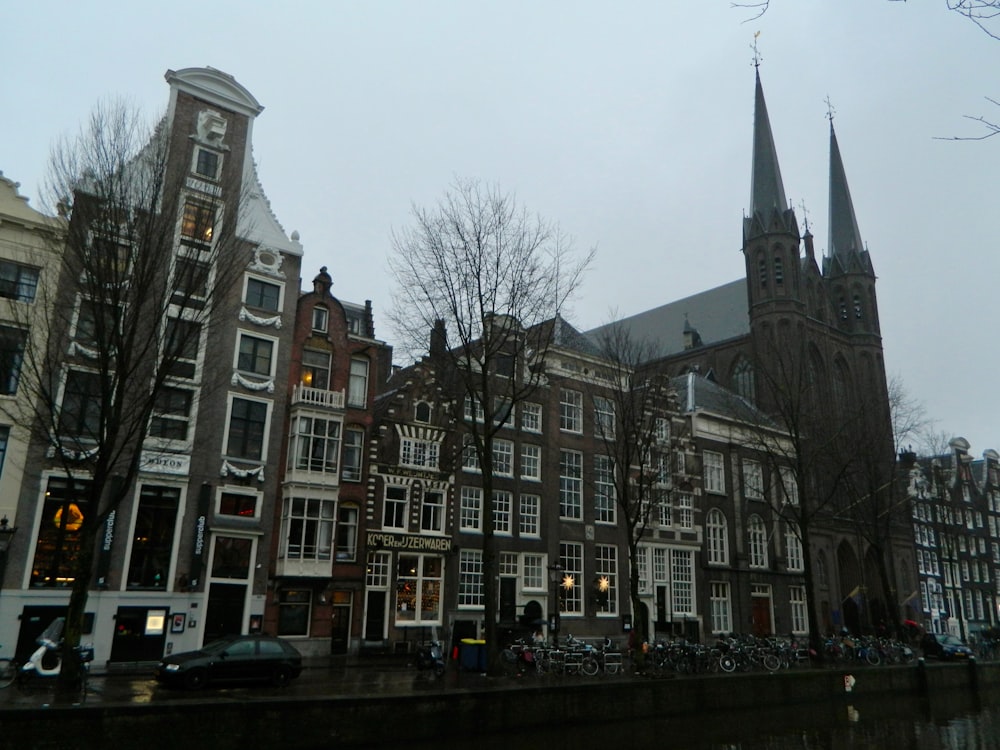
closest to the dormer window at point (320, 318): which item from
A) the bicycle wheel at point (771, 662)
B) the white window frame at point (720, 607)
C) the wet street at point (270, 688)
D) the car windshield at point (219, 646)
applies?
the wet street at point (270, 688)

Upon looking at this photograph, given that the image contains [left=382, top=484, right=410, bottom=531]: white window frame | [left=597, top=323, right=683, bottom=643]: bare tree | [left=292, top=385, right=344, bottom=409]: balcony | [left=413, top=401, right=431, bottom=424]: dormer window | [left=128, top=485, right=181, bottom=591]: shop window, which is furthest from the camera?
[left=413, top=401, right=431, bottom=424]: dormer window

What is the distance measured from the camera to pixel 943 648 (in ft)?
131

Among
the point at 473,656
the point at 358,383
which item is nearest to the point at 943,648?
the point at 473,656

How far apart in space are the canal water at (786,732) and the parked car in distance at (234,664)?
19.4 feet

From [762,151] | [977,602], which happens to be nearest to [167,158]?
[762,151]

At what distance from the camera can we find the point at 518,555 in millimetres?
39344

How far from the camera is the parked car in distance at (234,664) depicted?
21.0 metres

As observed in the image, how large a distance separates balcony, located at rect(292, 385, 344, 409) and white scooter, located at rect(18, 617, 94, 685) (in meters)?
13.7

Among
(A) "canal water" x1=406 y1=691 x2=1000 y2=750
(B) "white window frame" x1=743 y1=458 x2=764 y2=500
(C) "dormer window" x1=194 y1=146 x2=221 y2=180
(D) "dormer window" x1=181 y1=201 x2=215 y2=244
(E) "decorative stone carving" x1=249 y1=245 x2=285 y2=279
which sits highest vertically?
(C) "dormer window" x1=194 y1=146 x2=221 y2=180

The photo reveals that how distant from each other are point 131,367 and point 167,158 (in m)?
6.12

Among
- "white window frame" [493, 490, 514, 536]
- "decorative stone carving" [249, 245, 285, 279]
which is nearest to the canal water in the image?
"white window frame" [493, 490, 514, 536]

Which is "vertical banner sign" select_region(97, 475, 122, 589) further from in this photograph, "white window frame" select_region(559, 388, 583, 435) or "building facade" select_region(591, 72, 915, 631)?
"building facade" select_region(591, 72, 915, 631)

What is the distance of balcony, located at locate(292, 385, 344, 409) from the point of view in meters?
34.1

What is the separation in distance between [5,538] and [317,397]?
12732mm
